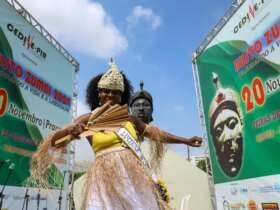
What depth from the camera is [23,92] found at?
491cm

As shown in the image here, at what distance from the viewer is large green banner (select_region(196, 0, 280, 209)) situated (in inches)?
150

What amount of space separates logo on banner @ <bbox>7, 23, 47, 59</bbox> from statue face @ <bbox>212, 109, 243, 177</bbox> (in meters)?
3.20

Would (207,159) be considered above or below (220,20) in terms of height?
below

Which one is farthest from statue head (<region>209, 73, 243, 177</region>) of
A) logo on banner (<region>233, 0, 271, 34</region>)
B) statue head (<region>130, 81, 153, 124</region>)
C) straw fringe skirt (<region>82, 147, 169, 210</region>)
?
straw fringe skirt (<region>82, 147, 169, 210</region>)

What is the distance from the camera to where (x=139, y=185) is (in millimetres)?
1405

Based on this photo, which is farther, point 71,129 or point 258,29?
point 258,29

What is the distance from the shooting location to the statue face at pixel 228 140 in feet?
15.3

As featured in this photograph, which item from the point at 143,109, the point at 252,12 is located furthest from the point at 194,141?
the point at 143,109

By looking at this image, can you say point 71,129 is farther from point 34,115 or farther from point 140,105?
point 34,115

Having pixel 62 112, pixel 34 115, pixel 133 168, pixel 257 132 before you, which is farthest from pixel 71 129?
pixel 62 112

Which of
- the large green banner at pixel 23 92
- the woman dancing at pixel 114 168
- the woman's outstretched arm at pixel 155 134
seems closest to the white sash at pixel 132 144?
the woman dancing at pixel 114 168

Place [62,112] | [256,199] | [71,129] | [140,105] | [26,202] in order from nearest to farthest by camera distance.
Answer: [71,129] < [256,199] < [26,202] < [140,105] < [62,112]

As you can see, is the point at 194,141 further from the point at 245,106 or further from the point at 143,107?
the point at 143,107

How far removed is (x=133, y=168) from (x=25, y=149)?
3.85 meters
